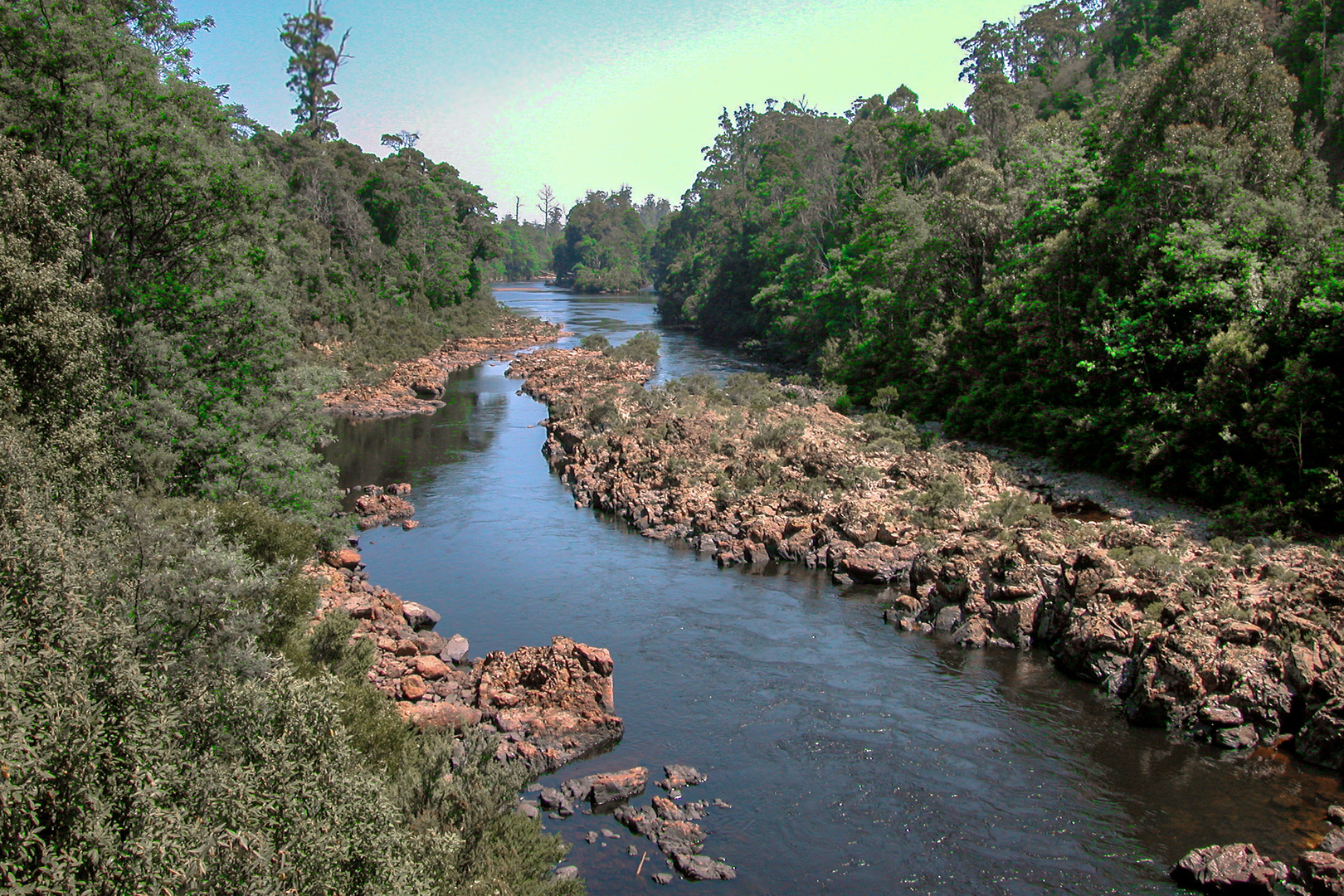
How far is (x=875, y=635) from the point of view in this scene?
18625mm

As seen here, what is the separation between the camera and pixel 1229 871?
10.8 m

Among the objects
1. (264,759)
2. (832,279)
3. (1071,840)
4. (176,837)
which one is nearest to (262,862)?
(176,837)

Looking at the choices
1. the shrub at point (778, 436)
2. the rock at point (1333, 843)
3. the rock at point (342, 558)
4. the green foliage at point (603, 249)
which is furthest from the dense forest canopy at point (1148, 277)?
the green foliage at point (603, 249)

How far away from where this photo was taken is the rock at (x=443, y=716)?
13562 mm

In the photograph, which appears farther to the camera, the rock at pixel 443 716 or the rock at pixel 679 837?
the rock at pixel 443 716

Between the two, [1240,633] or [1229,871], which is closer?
[1229,871]

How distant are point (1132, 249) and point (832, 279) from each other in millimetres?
21232

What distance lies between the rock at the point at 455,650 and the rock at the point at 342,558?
5332mm

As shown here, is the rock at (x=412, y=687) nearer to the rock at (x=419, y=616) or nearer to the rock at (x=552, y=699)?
the rock at (x=552, y=699)

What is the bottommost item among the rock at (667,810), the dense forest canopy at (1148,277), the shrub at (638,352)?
the rock at (667,810)

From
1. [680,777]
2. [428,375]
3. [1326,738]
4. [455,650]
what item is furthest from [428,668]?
[428,375]

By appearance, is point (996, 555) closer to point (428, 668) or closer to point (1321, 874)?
point (1321, 874)

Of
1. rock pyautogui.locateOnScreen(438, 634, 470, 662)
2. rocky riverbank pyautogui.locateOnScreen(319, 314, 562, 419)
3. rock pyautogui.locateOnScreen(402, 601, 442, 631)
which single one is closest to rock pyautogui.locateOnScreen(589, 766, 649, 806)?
rock pyautogui.locateOnScreen(438, 634, 470, 662)

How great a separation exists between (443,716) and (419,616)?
5151 mm
